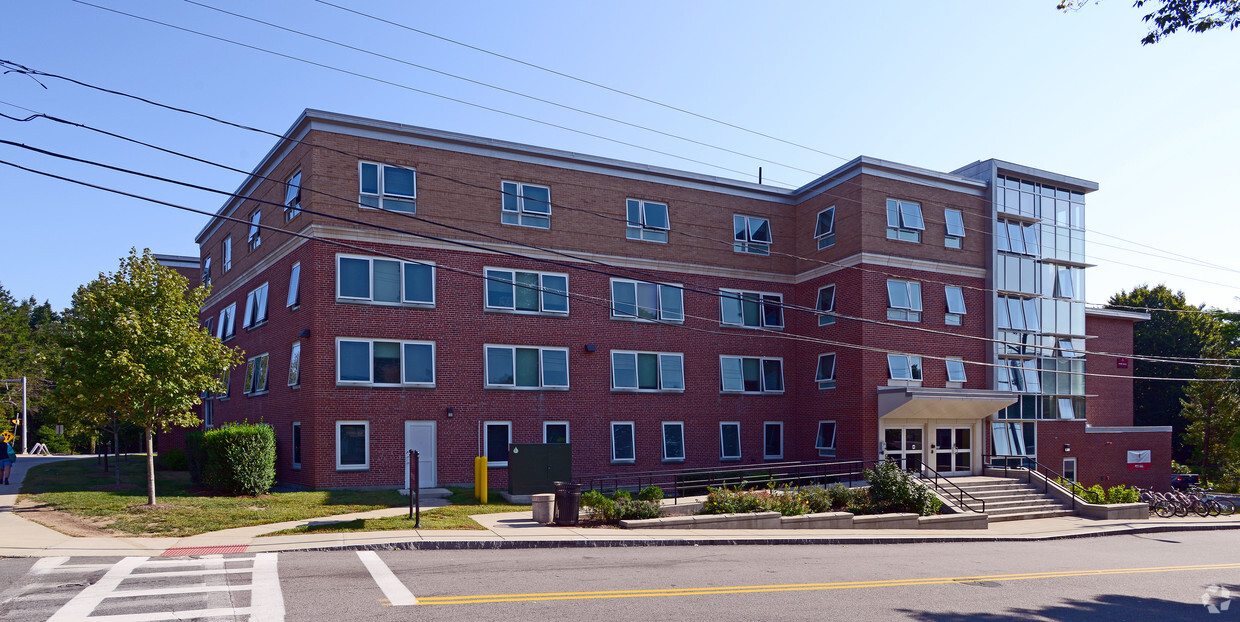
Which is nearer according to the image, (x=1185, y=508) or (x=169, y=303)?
(x=169, y=303)

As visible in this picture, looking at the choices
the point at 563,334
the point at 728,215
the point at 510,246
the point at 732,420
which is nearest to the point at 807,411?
the point at 732,420

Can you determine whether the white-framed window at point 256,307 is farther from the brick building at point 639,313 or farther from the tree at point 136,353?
the tree at point 136,353

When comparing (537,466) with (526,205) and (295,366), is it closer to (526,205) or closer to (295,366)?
(295,366)

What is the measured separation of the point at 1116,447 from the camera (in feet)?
116

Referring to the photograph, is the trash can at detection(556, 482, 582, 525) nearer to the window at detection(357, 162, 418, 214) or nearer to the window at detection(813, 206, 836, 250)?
the window at detection(357, 162, 418, 214)

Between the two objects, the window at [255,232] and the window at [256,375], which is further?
the window at [255,232]

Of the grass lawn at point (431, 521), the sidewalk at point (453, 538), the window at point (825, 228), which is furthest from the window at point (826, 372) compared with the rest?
the grass lawn at point (431, 521)

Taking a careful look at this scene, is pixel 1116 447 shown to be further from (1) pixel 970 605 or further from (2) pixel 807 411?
(1) pixel 970 605

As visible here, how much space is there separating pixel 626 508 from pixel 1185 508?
894 inches

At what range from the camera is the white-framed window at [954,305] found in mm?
31938

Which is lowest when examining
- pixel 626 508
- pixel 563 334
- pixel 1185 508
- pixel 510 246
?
pixel 1185 508

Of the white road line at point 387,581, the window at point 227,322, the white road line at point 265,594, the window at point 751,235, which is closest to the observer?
the white road line at point 265,594

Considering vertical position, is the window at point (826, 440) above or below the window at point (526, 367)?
below

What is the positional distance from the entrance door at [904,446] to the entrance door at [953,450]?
0.84 metres
